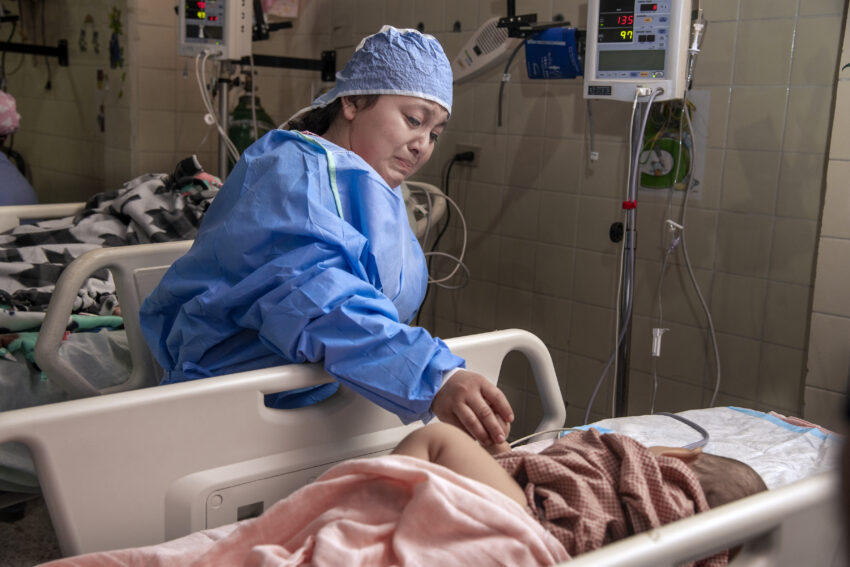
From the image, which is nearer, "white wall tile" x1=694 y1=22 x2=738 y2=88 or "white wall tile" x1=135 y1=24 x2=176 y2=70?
"white wall tile" x1=694 y1=22 x2=738 y2=88

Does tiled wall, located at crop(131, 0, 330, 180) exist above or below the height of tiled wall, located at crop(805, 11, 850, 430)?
above

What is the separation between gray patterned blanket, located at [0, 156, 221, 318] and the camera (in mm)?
2445

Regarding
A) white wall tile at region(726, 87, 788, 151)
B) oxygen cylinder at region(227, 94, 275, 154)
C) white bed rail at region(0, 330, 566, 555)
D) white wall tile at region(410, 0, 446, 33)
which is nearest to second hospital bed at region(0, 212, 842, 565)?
white bed rail at region(0, 330, 566, 555)

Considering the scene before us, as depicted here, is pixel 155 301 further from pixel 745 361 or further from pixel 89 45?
pixel 89 45

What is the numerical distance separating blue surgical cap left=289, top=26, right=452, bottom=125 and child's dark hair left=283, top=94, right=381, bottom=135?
0.01 m

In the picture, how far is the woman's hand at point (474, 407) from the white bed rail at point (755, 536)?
38cm

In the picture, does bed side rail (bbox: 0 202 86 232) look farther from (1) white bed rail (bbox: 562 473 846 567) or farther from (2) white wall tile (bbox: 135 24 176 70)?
(1) white bed rail (bbox: 562 473 846 567)

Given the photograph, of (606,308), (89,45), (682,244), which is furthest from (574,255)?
(89,45)

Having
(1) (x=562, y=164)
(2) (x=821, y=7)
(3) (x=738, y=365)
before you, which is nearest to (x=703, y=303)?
(3) (x=738, y=365)

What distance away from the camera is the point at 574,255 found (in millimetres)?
3262

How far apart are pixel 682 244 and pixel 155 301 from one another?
1.97 m

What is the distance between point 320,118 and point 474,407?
34.0 inches

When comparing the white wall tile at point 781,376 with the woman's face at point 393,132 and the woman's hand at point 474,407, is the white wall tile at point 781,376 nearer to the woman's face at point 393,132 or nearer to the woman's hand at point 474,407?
the woman's face at point 393,132

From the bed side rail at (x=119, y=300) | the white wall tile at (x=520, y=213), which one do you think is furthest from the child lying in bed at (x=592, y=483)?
the white wall tile at (x=520, y=213)
